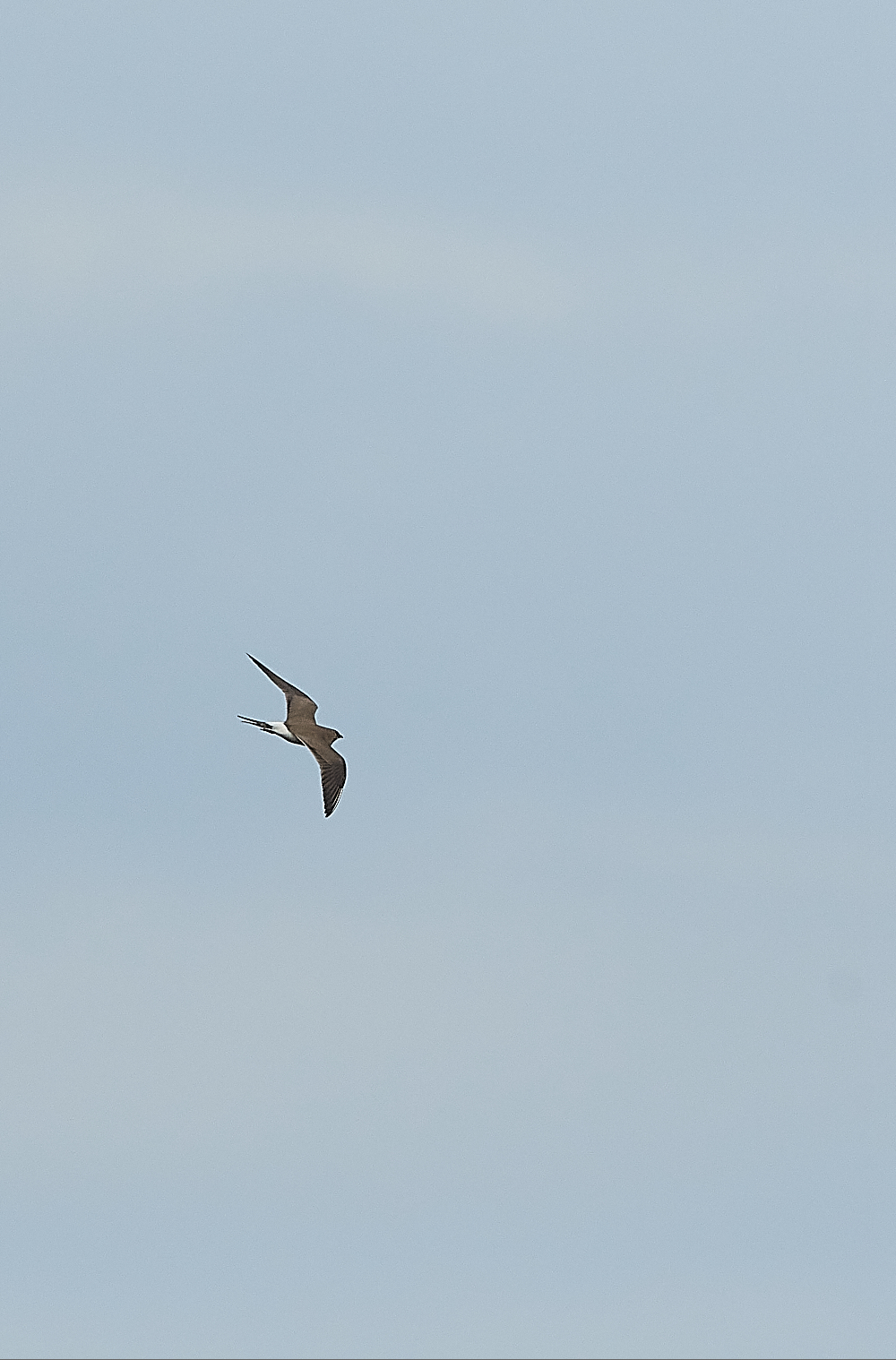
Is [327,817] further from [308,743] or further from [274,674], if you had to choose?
[274,674]

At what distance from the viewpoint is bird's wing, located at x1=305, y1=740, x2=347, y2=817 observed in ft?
202

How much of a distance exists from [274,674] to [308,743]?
4.65 m

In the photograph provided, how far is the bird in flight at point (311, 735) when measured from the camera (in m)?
61.9

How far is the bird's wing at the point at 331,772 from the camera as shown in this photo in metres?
61.5

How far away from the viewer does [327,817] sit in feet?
192

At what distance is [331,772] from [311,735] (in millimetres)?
2394

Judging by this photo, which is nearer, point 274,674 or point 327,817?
point 327,817

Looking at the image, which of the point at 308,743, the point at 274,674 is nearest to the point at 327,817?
the point at 308,743

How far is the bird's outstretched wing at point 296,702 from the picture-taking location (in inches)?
2564

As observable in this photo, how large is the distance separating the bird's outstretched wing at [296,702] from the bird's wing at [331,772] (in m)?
2.10

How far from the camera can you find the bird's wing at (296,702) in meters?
65.1

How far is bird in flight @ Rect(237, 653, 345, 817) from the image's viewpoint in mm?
61938

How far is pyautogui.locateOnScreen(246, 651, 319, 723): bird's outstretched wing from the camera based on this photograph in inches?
2564

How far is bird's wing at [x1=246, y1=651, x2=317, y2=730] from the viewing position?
213 ft
